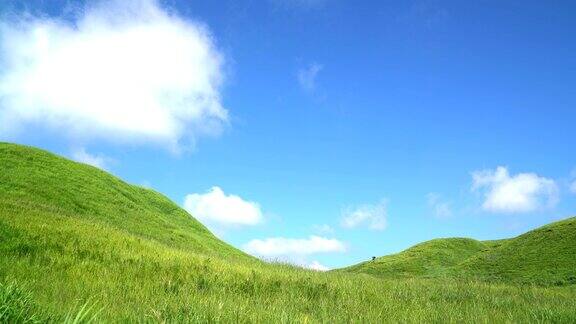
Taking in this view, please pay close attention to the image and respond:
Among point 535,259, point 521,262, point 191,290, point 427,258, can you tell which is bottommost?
point 191,290

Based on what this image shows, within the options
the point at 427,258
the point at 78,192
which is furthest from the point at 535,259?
the point at 78,192

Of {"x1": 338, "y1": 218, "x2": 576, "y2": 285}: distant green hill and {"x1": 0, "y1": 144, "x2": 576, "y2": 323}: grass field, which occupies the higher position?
{"x1": 338, "y1": 218, "x2": 576, "y2": 285}: distant green hill

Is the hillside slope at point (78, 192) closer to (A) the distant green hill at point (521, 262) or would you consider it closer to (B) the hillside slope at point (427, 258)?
(A) the distant green hill at point (521, 262)

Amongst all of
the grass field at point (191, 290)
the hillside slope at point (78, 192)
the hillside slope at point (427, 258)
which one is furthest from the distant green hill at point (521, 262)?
the hillside slope at point (78, 192)

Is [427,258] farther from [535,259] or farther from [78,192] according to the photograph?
[78,192]

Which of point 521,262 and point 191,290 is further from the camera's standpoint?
point 521,262

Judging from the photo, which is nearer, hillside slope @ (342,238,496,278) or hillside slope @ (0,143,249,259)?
hillside slope @ (0,143,249,259)

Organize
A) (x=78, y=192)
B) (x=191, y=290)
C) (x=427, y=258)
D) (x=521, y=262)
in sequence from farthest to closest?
(x=427, y=258), (x=521, y=262), (x=78, y=192), (x=191, y=290)

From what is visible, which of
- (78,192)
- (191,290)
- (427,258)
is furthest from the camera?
(427,258)

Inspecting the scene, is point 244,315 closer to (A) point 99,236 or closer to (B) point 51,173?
(A) point 99,236

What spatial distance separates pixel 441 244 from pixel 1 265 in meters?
74.2

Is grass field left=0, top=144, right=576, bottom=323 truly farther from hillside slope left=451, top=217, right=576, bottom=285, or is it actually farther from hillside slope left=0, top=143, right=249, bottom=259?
hillside slope left=451, top=217, right=576, bottom=285

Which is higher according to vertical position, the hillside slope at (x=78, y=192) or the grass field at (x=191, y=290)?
the hillside slope at (x=78, y=192)

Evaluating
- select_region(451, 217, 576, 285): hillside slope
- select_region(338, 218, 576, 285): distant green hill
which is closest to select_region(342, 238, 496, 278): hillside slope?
select_region(338, 218, 576, 285): distant green hill
